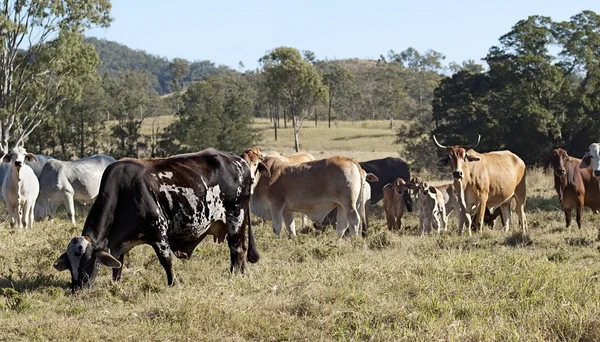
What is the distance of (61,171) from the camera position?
17.4m

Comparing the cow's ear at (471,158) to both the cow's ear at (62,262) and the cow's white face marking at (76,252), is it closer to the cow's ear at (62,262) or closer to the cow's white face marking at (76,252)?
the cow's white face marking at (76,252)

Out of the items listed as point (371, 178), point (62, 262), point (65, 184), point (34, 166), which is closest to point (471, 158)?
point (371, 178)

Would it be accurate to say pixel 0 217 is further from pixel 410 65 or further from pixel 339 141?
pixel 410 65

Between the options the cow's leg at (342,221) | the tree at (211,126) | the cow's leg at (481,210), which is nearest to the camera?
the cow's leg at (342,221)

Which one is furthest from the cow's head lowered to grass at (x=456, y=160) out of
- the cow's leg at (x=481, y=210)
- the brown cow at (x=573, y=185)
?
the brown cow at (x=573, y=185)

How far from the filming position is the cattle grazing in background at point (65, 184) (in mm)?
17125

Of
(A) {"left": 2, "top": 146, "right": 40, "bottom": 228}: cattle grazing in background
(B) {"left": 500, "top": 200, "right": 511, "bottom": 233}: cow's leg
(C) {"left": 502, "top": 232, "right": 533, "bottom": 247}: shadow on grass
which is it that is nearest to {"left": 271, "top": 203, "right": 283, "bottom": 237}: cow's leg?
(C) {"left": 502, "top": 232, "right": 533, "bottom": 247}: shadow on grass

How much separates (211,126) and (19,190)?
30.0 meters

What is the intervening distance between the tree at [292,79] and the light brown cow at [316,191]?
41.1 meters

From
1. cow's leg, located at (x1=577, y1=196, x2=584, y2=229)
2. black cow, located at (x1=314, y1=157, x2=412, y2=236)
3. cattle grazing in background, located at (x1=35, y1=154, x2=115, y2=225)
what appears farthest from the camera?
black cow, located at (x1=314, y1=157, x2=412, y2=236)

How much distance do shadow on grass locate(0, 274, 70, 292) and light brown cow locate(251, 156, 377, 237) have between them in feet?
16.3

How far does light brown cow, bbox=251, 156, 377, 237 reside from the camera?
Result: 13008 millimetres

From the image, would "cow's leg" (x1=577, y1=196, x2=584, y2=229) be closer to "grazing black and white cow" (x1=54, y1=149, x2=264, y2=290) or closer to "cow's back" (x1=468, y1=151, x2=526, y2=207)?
"cow's back" (x1=468, y1=151, x2=526, y2=207)

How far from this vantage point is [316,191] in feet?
43.2
